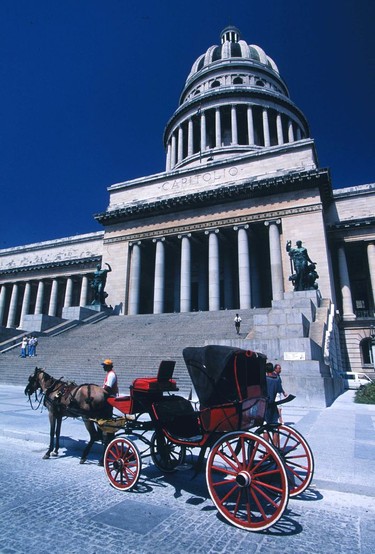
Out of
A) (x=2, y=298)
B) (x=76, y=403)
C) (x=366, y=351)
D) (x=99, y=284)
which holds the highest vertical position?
(x=2, y=298)

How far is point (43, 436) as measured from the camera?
768cm

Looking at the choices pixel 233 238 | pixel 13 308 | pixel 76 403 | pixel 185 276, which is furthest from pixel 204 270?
pixel 76 403

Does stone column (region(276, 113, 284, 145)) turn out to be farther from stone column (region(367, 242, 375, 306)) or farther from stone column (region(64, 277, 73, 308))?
stone column (region(64, 277, 73, 308))

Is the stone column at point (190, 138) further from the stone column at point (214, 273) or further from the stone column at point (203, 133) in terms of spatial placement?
the stone column at point (214, 273)

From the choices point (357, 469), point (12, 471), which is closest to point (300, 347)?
point (357, 469)

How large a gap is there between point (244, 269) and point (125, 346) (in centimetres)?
1618

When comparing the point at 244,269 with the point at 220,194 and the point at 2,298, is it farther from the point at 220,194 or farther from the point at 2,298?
the point at 2,298

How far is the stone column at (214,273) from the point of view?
3494 cm

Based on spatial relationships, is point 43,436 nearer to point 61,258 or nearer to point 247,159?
point 247,159

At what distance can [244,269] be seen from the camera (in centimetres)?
3469

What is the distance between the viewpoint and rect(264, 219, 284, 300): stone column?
32.8m

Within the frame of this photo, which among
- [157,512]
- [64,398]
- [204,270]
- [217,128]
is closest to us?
[157,512]

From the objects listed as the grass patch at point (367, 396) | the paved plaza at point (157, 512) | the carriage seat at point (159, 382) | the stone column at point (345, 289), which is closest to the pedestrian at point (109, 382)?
the carriage seat at point (159, 382)

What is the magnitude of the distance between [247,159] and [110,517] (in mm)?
38877
